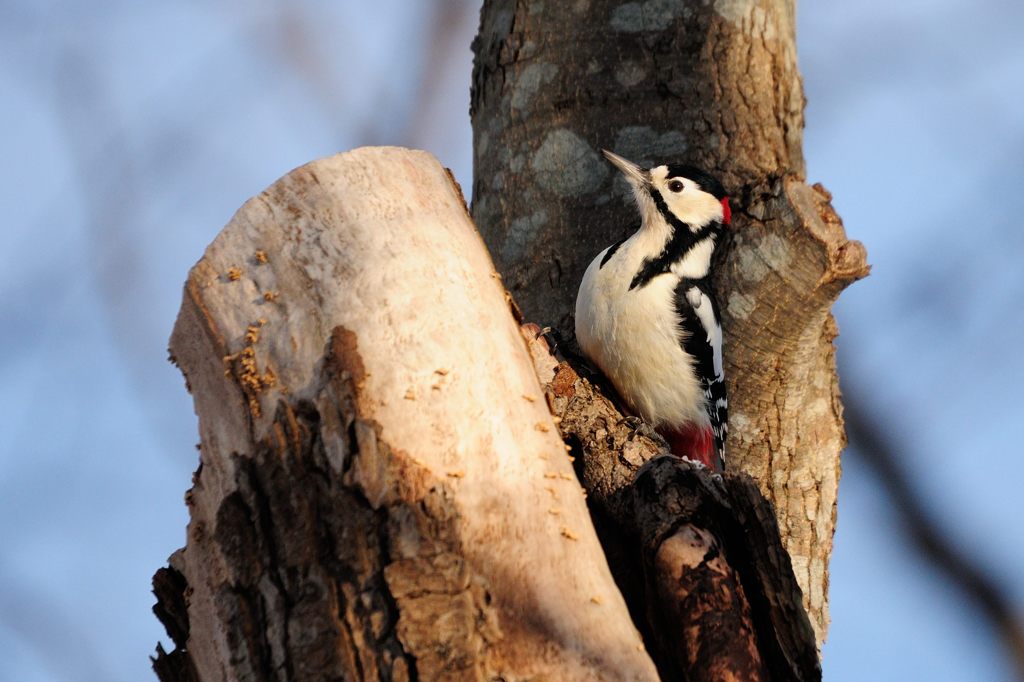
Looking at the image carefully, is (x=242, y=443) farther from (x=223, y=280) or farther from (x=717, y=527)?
(x=717, y=527)

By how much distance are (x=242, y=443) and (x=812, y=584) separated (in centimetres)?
175

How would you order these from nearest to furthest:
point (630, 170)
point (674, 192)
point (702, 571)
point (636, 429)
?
point (702, 571) < point (636, 429) < point (630, 170) < point (674, 192)

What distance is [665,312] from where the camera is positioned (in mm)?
3428

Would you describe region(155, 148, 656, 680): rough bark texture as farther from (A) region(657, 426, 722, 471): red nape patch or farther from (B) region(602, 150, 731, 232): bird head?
(A) region(657, 426, 722, 471): red nape patch

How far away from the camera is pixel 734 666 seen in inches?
76.0

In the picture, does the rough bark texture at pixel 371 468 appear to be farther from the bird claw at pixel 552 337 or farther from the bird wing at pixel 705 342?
the bird wing at pixel 705 342

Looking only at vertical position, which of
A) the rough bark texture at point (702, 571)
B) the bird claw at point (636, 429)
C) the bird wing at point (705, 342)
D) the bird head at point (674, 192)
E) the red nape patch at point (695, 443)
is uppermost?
the bird head at point (674, 192)

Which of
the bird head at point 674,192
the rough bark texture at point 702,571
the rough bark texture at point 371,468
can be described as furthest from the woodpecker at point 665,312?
the rough bark texture at point 371,468

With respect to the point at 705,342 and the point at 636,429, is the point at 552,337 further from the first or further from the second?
the point at 636,429

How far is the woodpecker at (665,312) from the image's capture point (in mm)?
3209

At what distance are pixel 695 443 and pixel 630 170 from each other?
0.88 m

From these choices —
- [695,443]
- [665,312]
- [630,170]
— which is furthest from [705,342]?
[630,170]

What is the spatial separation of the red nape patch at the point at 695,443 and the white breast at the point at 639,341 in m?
0.04

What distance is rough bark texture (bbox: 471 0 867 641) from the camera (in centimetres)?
300
